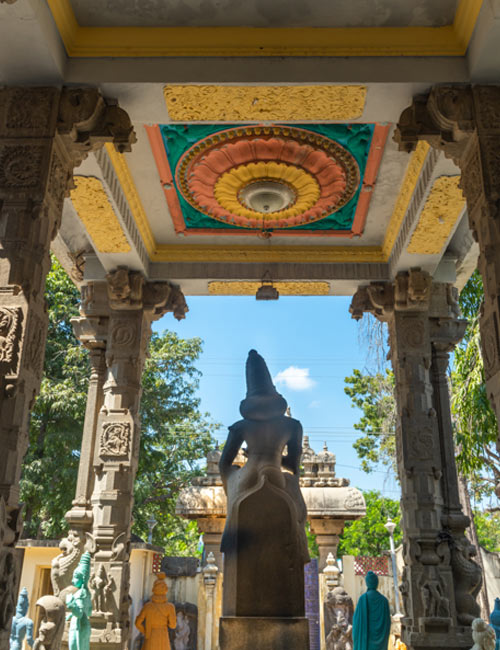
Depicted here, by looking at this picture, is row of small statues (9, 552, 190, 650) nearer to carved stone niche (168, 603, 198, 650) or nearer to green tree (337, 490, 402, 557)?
carved stone niche (168, 603, 198, 650)

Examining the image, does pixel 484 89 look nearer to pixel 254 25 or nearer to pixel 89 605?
pixel 254 25

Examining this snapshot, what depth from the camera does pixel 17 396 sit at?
429cm

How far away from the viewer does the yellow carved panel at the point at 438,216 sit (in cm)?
701

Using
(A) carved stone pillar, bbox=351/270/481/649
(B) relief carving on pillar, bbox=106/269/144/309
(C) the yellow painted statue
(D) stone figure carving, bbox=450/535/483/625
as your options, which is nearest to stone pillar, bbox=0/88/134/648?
(B) relief carving on pillar, bbox=106/269/144/309

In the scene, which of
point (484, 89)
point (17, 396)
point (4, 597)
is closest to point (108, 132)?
point (17, 396)

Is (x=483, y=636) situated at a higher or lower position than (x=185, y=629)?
higher

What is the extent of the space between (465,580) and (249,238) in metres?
5.55

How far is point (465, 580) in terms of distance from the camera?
7.70 metres

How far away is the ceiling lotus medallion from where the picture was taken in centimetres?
708

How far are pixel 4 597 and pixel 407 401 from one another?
236 inches

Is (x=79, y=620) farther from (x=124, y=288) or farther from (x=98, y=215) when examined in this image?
(x=98, y=215)

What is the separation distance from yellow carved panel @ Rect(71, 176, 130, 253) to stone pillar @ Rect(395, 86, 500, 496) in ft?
11.9

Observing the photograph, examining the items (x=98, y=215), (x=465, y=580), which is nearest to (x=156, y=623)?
(x=465, y=580)

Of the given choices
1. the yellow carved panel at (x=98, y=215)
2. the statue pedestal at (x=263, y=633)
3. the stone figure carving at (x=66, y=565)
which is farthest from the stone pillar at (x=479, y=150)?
the stone figure carving at (x=66, y=565)
